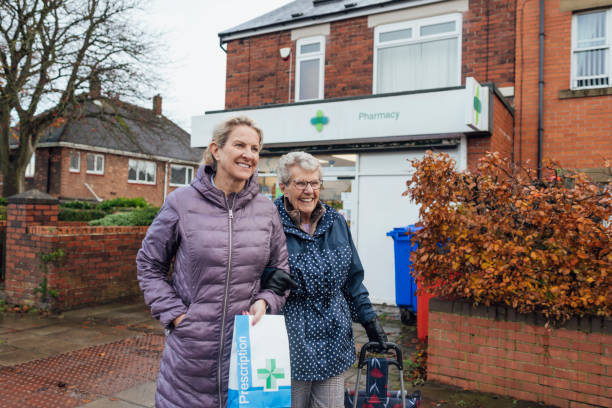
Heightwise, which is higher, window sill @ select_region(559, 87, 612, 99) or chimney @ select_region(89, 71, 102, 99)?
chimney @ select_region(89, 71, 102, 99)

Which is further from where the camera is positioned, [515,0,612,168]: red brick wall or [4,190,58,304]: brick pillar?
[515,0,612,168]: red brick wall

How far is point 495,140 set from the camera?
26.8 feet

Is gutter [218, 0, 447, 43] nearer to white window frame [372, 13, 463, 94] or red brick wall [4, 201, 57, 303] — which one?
white window frame [372, 13, 463, 94]

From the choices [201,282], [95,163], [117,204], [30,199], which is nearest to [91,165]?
[95,163]

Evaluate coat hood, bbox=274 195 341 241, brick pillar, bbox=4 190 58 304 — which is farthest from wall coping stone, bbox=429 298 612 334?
brick pillar, bbox=4 190 58 304

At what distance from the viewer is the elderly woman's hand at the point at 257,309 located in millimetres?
2172

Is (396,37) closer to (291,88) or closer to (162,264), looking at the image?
(291,88)

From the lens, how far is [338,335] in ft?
8.30

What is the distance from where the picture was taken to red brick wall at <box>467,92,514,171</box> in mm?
8016

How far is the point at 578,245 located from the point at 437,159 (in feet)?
4.88

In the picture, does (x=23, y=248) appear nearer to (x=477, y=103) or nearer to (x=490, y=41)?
(x=477, y=103)

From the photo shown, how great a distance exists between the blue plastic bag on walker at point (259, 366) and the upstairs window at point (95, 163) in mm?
26885

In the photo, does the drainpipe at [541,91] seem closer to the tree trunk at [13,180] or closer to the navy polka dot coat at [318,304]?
the navy polka dot coat at [318,304]

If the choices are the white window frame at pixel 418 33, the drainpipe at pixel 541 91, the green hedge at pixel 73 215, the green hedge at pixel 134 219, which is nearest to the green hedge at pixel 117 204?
the green hedge at pixel 73 215
